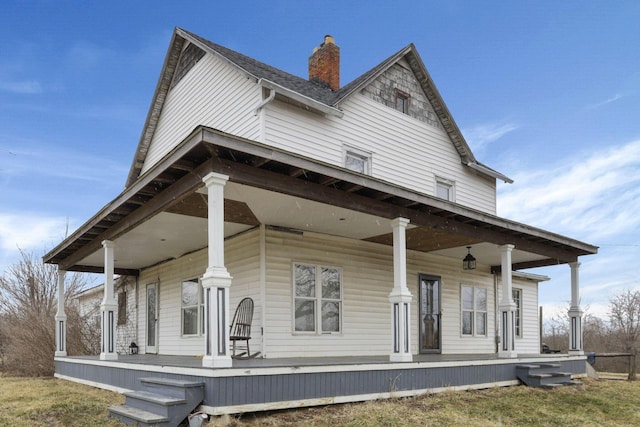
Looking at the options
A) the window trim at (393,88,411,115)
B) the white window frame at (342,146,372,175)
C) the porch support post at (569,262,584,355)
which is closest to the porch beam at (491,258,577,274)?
the porch support post at (569,262,584,355)

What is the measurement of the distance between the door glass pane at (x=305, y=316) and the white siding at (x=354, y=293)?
0.52 feet

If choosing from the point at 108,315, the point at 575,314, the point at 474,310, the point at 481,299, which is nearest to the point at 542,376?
the point at 575,314

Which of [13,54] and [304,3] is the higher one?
[304,3]

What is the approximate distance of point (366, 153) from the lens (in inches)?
466

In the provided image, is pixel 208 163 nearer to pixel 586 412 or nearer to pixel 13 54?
pixel 13 54

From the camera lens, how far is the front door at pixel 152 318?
13.2 metres

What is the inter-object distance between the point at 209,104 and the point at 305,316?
5059mm

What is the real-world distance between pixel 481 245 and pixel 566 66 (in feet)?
14.1

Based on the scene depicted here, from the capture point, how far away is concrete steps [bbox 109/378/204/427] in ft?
19.1

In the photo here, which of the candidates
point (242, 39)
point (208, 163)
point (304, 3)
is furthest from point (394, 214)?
point (242, 39)

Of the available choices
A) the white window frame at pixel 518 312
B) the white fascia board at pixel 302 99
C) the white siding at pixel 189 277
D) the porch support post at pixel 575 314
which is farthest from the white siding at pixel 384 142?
the porch support post at pixel 575 314

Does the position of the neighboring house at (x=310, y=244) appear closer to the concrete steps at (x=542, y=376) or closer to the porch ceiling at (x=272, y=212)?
the porch ceiling at (x=272, y=212)

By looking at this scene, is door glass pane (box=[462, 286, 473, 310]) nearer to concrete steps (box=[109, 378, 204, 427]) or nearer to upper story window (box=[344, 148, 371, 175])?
upper story window (box=[344, 148, 371, 175])

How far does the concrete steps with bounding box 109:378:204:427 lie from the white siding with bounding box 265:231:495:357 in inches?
121
